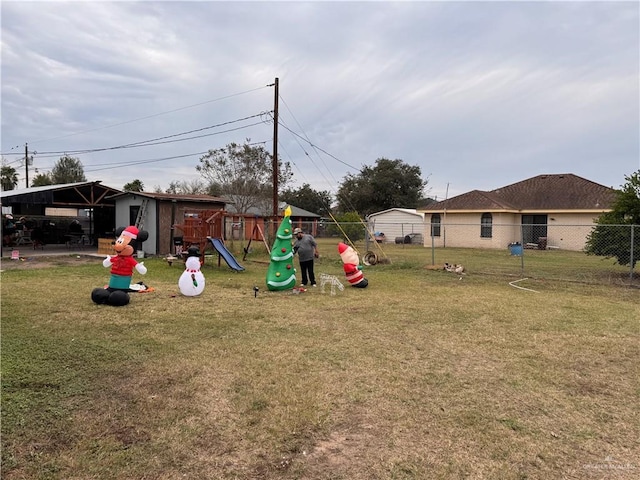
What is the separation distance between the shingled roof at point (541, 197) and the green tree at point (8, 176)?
152ft

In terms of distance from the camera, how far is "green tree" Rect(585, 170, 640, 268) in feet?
37.9

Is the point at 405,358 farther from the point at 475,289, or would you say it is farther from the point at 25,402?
the point at 475,289

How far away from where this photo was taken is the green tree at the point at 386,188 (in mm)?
44875

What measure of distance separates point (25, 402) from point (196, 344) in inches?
81.7

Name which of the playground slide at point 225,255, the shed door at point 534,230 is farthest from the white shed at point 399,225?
the playground slide at point 225,255

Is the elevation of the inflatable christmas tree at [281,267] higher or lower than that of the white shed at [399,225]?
lower

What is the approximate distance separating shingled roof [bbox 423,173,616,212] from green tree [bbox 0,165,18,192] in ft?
152

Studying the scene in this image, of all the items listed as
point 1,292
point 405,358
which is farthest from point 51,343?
point 1,292

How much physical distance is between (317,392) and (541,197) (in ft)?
87.7

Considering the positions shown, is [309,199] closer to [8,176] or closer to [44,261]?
[8,176]

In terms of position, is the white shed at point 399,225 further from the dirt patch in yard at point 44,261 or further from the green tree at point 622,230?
the dirt patch in yard at point 44,261

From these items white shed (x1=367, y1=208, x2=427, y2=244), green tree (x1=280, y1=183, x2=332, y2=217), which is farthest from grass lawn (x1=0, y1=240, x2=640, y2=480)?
green tree (x1=280, y1=183, x2=332, y2=217)

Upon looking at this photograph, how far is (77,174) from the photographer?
55062 mm

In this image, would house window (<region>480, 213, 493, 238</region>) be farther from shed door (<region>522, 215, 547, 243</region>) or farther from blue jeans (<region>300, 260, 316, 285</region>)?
blue jeans (<region>300, 260, 316, 285</region>)
